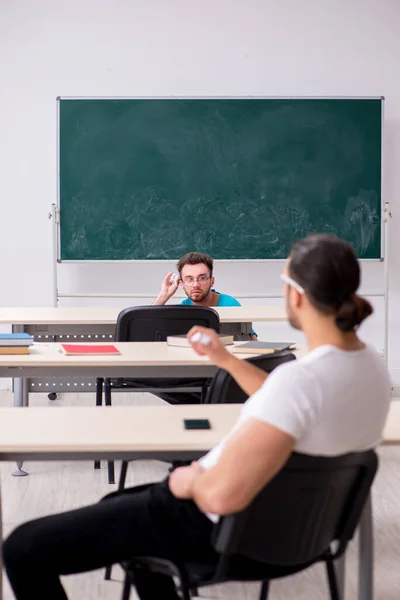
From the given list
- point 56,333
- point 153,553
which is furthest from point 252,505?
point 56,333

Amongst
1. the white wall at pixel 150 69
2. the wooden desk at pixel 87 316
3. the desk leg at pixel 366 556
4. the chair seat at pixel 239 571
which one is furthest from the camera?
the white wall at pixel 150 69

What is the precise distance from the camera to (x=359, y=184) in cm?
631

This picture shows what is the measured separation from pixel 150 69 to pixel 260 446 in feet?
17.6

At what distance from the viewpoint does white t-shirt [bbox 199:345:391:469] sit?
145 centimetres

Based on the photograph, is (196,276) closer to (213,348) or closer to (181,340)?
(181,340)

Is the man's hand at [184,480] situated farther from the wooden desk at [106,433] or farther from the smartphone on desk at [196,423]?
the smartphone on desk at [196,423]

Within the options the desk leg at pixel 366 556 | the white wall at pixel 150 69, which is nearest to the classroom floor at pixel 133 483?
the desk leg at pixel 366 556

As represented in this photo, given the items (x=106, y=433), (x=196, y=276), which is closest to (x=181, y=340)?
(x=196, y=276)

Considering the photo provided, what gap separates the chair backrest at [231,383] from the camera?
8.54 ft

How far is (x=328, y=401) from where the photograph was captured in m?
1.49

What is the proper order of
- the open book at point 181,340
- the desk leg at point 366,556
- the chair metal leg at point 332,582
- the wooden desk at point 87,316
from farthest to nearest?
1. the wooden desk at point 87,316
2. the open book at point 181,340
3. the desk leg at point 366,556
4. the chair metal leg at point 332,582

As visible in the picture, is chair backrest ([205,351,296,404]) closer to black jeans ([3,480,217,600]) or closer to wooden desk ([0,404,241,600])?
wooden desk ([0,404,241,600])

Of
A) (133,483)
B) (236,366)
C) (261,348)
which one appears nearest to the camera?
(236,366)

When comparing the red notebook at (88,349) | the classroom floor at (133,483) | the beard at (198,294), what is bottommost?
the classroom floor at (133,483)
